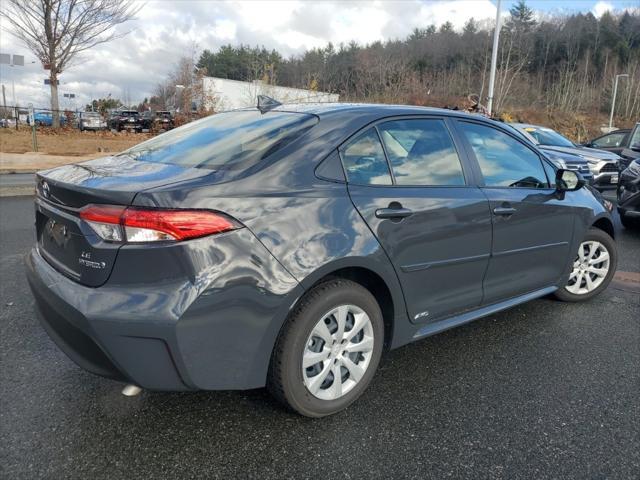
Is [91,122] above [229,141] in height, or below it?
above

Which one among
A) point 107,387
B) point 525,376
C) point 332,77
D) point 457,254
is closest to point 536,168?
point 457,254

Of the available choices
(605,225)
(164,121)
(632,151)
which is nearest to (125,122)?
(164,121)

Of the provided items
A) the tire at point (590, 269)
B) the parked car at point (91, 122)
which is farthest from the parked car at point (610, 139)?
the parked car at point (91, 122)

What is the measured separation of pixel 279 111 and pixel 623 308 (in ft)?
11.0

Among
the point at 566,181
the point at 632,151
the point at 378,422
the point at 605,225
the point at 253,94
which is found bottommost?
the point at 378,422

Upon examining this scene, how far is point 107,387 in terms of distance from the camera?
283cm

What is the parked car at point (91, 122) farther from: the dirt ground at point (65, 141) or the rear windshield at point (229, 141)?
the rear windshield at point (229, 141)

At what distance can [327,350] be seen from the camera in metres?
2.52

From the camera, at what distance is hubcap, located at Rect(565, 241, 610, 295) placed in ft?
14.1

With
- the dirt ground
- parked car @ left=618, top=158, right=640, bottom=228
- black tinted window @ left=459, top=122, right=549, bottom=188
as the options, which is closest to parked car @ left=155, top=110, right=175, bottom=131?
the dirt ground

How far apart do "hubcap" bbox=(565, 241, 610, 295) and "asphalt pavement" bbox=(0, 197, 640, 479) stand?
88 centimetres

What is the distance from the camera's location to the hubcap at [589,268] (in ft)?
14.1

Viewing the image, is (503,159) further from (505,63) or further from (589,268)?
(505,63)

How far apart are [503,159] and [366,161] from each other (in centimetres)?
128
